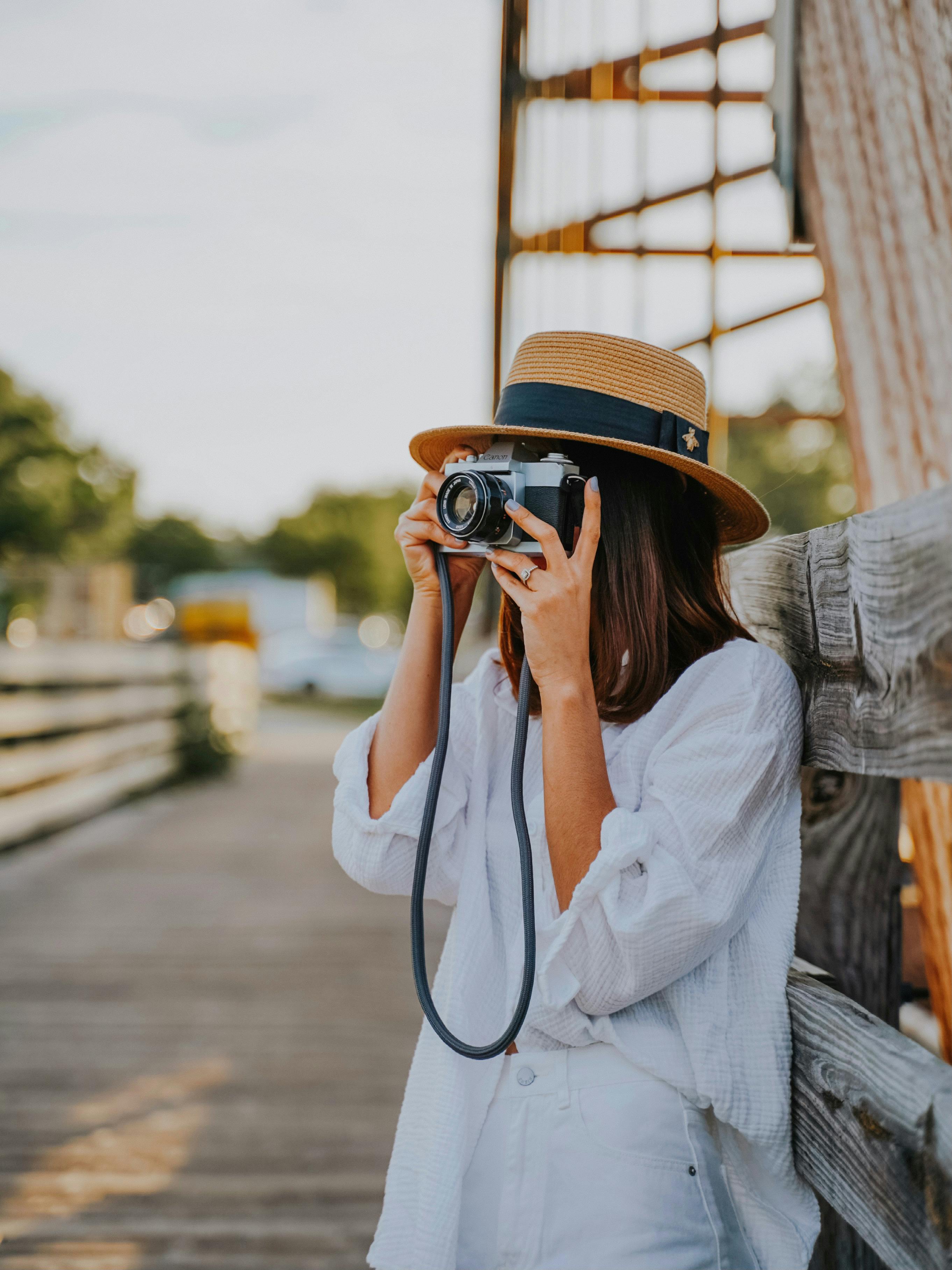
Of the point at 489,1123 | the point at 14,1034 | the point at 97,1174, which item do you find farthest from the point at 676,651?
the point at 14,1034

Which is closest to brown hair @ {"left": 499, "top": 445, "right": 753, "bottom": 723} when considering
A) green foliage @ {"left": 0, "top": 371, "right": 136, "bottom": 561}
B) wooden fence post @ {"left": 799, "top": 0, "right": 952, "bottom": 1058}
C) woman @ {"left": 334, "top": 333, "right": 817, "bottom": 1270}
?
woman @ {"left": 334, "top": 333, "right": 817, "bottom": 1270}

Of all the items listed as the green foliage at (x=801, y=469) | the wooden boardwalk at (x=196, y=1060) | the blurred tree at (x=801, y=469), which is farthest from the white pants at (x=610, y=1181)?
the green foliage at (x=801, y=469)

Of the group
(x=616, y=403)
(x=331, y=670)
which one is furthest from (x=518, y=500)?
(x=331, y=670)

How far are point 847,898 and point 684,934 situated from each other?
41cm

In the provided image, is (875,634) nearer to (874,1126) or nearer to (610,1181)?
(874,1126)

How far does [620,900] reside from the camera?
0.90 metres

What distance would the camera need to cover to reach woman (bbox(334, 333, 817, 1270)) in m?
0.92

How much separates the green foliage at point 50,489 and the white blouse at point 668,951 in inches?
924

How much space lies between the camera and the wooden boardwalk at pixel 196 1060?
6.34ft

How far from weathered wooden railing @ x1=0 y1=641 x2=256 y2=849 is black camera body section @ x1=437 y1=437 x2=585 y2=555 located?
4448 mm

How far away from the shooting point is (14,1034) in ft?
9.44

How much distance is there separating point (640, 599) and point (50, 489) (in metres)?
24.5

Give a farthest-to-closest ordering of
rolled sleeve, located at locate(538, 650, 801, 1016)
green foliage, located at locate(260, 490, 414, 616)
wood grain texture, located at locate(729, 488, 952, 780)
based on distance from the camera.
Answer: green foliage, located at locate(260, 490, 414, 616) < rolled sleeve, located at locate(538, 650, 801, 1016) < wood grain texture, located at locate(729, 488, 952, 780)

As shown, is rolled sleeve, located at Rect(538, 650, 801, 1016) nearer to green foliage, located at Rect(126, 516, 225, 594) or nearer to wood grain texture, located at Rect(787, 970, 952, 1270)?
wood grain texture, located at Rect(787, 970, 952, 1270)
